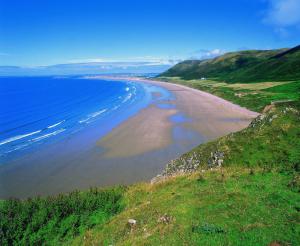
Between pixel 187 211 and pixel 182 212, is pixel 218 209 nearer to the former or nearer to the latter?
pixel 187 211

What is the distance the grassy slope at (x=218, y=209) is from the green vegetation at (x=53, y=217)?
50.6 inches

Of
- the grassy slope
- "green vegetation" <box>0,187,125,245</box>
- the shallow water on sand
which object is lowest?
the shallow water on sand

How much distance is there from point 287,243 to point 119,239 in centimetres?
662

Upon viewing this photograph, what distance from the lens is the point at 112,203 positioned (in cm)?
1759

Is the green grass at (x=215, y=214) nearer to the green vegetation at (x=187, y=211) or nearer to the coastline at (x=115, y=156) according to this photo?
the green vegetation at (x=187, y=211)

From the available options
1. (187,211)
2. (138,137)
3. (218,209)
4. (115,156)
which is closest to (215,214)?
(218,209)

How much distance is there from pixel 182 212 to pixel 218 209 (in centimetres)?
165

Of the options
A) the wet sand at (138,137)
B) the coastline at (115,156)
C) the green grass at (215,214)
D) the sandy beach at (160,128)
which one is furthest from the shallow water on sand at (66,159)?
the green grass at (215,214)

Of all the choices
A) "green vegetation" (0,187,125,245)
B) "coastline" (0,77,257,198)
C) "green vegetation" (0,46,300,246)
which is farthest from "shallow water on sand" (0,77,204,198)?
"green vegetation" (0,46,300,246)

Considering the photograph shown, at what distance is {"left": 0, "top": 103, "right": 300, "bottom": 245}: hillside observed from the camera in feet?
36.3

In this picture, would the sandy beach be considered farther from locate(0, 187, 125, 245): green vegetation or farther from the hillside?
the hillside

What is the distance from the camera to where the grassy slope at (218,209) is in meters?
10.8

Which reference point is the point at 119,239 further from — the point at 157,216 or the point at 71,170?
the point at 71,170

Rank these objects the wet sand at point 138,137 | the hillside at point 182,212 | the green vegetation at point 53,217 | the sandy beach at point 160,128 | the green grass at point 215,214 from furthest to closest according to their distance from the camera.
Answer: the sandy beach at point 160,128 < the wet sand at point 138,137 < the green vegetation at point 53,217 < the hillside at point 182,212 < the green grass at point 215,214
